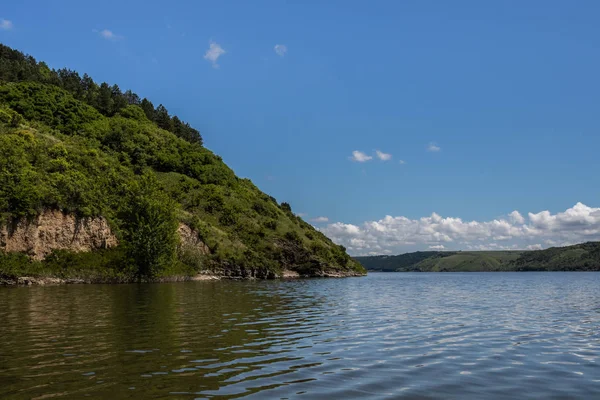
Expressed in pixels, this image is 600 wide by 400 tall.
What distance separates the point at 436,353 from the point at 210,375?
29.8 ft

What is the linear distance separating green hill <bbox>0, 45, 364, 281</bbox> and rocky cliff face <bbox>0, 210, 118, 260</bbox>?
2.49ft

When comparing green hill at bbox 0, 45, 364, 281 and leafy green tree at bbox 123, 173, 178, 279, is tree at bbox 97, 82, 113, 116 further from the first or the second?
leafy green tree at bbox 123, 173, 178, 279

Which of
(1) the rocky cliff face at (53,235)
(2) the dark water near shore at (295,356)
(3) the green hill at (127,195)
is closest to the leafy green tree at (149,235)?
(3) the green hill at (127,195)

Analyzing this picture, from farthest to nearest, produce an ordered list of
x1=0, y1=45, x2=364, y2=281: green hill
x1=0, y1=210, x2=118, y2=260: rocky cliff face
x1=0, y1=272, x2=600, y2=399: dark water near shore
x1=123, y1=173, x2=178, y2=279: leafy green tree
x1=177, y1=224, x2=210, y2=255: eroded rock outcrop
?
x1=177, y1=224, x2=210, y2=255: eroded rock outcrop < x1=123, y1=173, x2=178, y2=279: leafy green tree < x1=0, y1=45, x2=364, y2=281: green hill < x1=0, y1=210, x2=118, y2=260: rocky cliff face < x1=0, y1=272, x2=600, y2=399: dark water near shore

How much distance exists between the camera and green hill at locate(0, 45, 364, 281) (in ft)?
268

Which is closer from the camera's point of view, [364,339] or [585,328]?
[364,339]

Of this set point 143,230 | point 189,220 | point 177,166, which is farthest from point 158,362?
point 177,166

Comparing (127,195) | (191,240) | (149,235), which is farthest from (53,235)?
(191,240)

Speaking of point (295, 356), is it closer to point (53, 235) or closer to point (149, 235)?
point (149, 235)

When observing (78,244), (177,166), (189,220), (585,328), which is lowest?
(585,328)

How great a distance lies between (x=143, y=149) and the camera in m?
154

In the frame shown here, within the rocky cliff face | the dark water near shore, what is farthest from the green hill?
the dark water near shore

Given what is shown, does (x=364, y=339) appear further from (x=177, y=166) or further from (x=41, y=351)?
(x=177, y=166)

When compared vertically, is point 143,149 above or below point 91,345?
above
